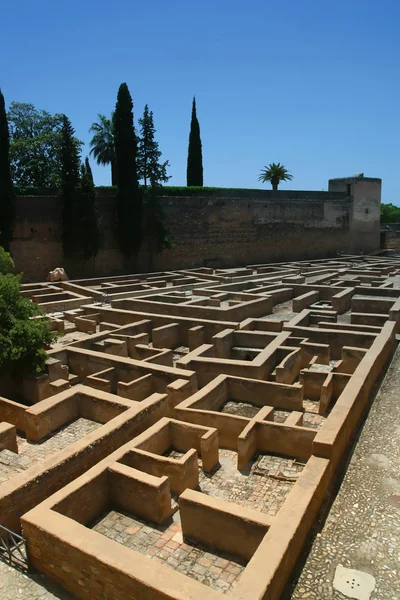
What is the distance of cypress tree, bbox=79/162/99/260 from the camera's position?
21.6m

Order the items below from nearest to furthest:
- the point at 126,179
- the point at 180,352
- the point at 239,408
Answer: the point at 239,408 < the point at 180,352 < the point at 126,179

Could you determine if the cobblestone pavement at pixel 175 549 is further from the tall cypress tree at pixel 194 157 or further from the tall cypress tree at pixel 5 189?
the tall cypress tree at pixel 194 157

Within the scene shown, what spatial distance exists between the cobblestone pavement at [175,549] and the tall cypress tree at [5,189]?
16.6m

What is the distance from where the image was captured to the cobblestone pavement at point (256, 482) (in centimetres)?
586

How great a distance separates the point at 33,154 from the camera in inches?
1055

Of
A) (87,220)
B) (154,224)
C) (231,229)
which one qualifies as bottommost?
(231,229)

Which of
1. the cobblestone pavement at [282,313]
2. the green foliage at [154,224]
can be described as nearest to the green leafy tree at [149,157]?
the green foliage at [154,224]

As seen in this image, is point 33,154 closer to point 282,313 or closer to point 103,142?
point 103,142

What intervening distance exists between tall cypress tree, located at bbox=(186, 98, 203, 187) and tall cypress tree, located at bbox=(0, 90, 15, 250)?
11659 millimetres

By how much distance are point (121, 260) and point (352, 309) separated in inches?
502

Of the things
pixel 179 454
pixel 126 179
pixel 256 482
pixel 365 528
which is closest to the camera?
Result: pixel 365 528

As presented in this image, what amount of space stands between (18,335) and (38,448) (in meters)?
2.63

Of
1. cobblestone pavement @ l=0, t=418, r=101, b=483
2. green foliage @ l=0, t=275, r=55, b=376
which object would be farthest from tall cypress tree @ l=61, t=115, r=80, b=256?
cobblestone pavement @ l=0, t=418, r=101, b=483

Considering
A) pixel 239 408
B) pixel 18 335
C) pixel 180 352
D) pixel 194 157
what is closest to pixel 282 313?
pixel 180 352
